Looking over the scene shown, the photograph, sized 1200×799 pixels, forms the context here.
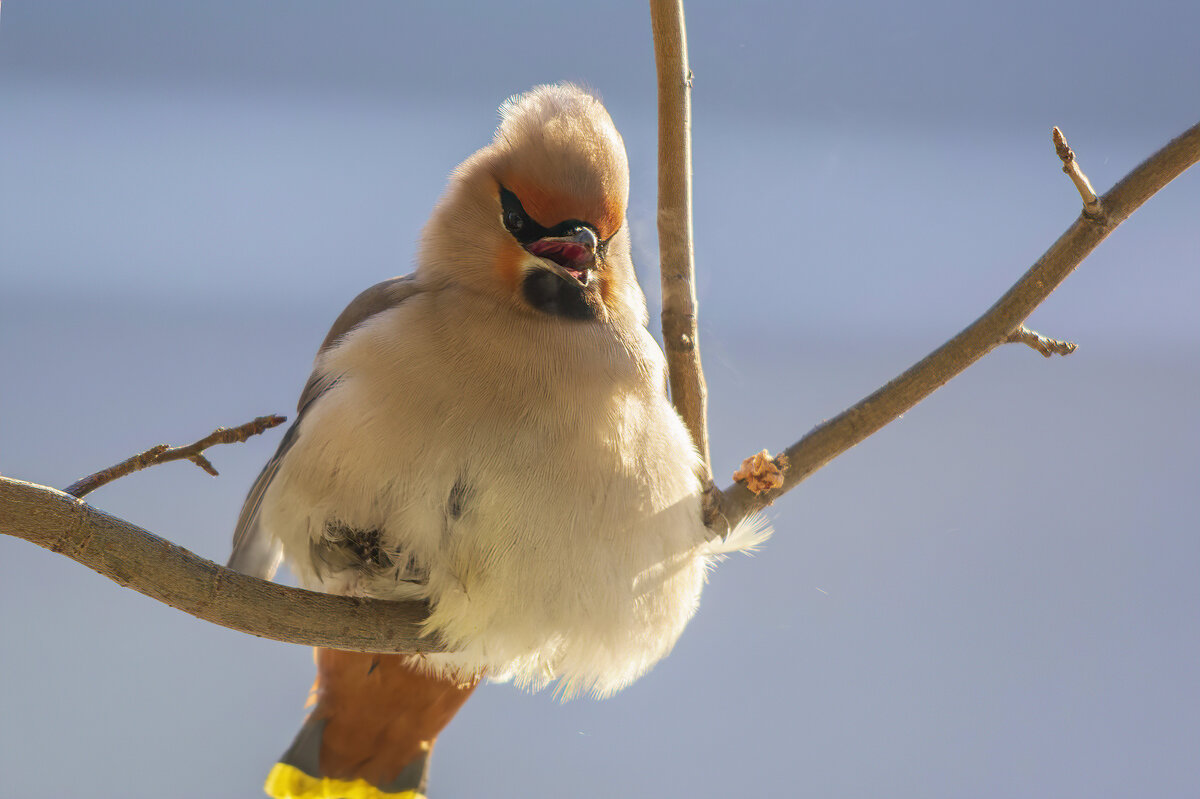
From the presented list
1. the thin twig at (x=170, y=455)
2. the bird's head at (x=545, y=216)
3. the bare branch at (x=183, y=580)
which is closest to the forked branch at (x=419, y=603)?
the bare branch at (x=183, y=580)

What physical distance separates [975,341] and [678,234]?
52 cm

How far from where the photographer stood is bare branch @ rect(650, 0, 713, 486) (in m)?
1.77

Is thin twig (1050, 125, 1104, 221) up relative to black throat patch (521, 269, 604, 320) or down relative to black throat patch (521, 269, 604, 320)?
up

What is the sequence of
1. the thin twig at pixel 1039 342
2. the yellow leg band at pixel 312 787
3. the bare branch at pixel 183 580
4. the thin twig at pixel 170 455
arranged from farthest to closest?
the yellow leg band at pixel 312 787
the thin twig at pixel 1039 342
the thin twig at pixel 170 455
the bare branch at pixel 183 580

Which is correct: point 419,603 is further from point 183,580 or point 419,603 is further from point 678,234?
point 678,234

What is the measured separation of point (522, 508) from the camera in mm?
1494

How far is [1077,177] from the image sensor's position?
1.47 meters

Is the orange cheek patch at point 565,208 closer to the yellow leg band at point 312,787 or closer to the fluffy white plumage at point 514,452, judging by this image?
the fluffy white plumage at point 514,452

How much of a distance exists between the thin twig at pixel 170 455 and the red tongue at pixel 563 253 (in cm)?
44

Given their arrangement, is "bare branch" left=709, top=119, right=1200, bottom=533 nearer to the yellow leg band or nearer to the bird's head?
the bird's head

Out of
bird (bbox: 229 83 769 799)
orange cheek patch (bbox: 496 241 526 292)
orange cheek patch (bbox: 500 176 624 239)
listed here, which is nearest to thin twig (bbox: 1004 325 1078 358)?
bird (bbox: 229 83 769 799)

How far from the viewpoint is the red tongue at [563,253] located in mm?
1548

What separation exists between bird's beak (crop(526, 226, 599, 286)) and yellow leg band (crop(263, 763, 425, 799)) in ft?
3.56

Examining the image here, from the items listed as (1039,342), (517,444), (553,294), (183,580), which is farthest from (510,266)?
(1039,342)
